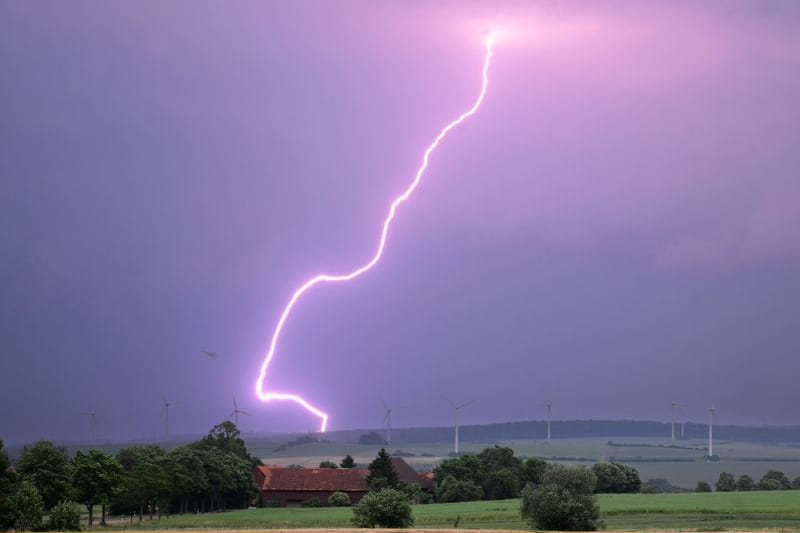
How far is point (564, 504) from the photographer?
66.5 m

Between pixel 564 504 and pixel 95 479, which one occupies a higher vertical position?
pixel 564 504

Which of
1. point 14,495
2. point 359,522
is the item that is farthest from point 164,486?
point 359,522

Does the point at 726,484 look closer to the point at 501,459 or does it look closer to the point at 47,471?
the point at 501,459

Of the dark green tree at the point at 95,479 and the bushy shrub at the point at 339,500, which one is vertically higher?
the dark green tree at the point at 95,479

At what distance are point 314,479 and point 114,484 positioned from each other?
1700 inches

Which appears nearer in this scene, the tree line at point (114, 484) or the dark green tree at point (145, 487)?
the tree line at point (114, 484)

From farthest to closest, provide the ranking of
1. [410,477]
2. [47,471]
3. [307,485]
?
[410,477], [307,485], [47,471]

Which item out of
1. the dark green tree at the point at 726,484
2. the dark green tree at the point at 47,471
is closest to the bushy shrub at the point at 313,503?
the dark green tree at the point at 47,471

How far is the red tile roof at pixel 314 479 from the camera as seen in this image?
121 meters

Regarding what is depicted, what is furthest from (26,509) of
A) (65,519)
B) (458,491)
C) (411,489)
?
(458,491)

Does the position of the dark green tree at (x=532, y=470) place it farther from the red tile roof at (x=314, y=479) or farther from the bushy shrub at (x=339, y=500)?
the bushy shrub at (x=339, y=500)

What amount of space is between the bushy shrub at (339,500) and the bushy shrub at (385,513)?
48.5 m

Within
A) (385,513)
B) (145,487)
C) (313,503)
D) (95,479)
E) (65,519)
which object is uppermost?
(385,513)

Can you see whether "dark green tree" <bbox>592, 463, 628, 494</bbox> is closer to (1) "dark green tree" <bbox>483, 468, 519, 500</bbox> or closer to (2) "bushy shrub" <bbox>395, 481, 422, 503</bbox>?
(1) "dark green tree" <bbox>483, 468, 519, 500</bbox>
